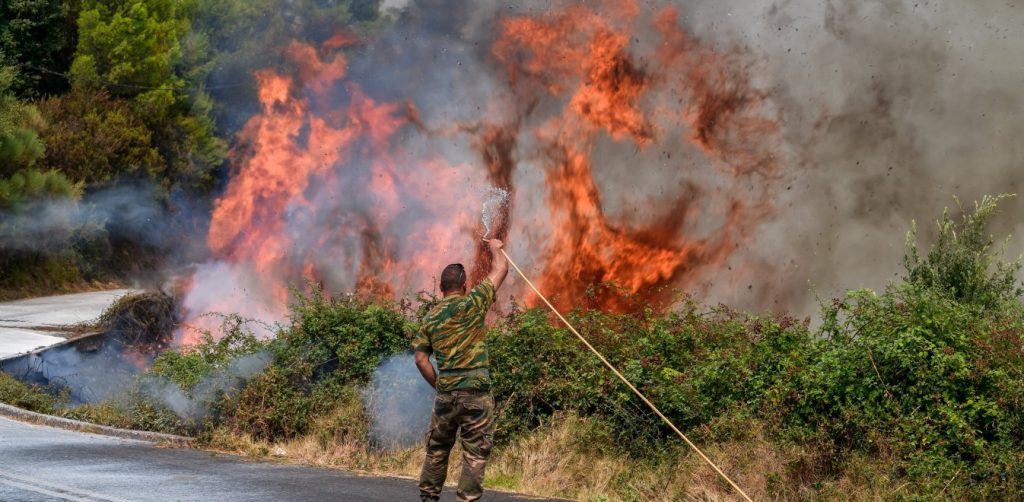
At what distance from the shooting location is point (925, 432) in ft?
28.5

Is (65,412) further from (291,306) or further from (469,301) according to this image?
(469,301)

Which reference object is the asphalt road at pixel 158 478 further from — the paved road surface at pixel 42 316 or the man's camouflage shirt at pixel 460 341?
the paved road surface at pixel 42 316

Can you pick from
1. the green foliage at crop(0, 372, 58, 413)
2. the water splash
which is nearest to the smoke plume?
the water splash

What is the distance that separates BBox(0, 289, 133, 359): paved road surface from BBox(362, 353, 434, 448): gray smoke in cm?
770

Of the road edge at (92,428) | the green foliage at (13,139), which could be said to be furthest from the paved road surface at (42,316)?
the road edge at (92,428)

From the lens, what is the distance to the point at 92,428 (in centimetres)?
1271

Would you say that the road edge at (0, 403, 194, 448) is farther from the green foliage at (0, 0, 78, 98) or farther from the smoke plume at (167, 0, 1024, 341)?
the green foliage at (0, 0, 78, 98)

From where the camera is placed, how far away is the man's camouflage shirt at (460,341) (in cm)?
791

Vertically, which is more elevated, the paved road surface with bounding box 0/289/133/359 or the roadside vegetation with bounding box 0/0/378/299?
the roadside vegetation with bounding box 0/0/378/299

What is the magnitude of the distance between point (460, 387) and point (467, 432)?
0.31 m

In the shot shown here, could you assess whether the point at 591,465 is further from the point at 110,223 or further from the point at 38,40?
the point at 38,40

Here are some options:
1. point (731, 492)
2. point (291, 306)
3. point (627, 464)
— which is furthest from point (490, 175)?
point (731, 492)

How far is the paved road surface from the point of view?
18594 millimetres

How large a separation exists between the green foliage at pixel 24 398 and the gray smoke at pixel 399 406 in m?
4.64
